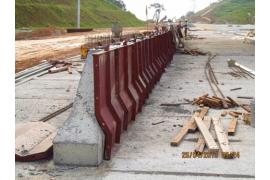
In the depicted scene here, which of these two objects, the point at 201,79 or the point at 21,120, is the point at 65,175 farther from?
the point at 201,79

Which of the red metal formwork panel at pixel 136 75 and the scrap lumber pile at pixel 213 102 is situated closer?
the red metal formwork panel at pixel 136 75

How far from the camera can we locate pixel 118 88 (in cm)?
795

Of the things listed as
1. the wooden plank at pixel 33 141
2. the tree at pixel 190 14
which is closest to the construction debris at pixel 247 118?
the wooden plank at pixel 33 141

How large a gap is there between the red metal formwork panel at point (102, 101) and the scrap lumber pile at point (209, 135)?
3.65 ft

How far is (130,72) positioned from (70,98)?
2.71 m

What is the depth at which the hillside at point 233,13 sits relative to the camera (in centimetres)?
15099

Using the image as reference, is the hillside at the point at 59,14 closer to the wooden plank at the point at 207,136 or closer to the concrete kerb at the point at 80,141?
the wooden plank at the point at 207,136

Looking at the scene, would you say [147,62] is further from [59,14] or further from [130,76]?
[59,14]

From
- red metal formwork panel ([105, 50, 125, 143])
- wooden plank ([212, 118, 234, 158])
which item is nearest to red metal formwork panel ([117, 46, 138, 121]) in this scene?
red metal formwork panel ([105, 50, 125, 143])

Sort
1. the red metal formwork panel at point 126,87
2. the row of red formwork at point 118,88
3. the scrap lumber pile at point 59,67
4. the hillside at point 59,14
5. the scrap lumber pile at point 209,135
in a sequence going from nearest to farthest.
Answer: the row of red formwork at point 118,88
the scrap lumber pile at point 209,135
the red metal formwork panel at point 126,87
the scrap lumber pile at point 59,67
the hillside at point 59,14

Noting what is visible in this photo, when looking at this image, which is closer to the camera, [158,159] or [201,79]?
[158,159]

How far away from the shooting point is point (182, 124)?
8625mm
